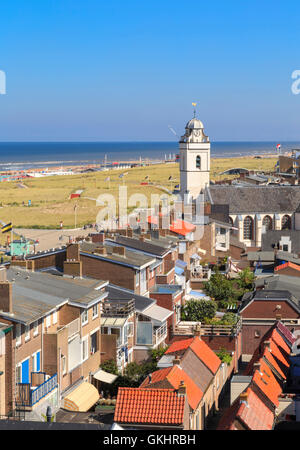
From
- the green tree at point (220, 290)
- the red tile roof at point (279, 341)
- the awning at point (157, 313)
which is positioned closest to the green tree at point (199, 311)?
the awning at point (157, 313)

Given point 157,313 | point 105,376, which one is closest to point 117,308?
point 157,313

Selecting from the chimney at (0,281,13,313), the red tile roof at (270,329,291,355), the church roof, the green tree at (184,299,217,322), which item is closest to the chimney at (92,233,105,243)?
the green tree at (184,299,217,322)

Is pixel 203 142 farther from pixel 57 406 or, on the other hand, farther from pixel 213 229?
pixel 57 406

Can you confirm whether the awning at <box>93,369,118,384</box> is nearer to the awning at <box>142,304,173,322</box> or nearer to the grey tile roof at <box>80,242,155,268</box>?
the awning at <box>142,304,173,322</box>

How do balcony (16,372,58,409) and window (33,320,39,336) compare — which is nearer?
balcony (16,372,58,409)

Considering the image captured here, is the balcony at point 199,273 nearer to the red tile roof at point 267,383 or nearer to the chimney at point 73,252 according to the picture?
the chimney at point 73,252
